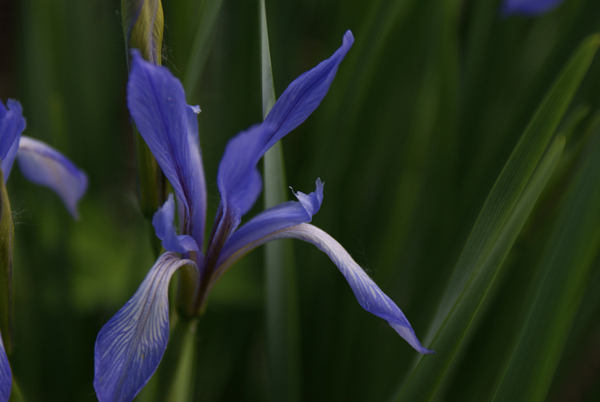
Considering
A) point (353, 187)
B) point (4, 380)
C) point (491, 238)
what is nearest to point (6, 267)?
point (4, 380)

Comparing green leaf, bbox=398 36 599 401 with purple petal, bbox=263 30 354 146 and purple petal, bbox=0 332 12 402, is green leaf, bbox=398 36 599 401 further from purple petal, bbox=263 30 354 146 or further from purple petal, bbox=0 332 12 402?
purple petal, bbox=0 332 12 402

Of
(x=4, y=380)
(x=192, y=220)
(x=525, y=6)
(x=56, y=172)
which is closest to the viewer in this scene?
(x=4, y=380)

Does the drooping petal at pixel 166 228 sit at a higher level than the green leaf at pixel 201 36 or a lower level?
lower

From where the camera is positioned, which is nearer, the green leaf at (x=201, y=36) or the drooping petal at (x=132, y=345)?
the drooping petal at (x=132, y=345)

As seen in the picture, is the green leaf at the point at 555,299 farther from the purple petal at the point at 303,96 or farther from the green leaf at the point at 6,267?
the green leaf at the point at 6,267

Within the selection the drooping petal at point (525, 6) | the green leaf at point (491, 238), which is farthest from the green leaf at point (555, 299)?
the drooping petal at point (525, 6)

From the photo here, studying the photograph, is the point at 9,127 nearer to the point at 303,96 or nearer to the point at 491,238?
the point at 303,96
